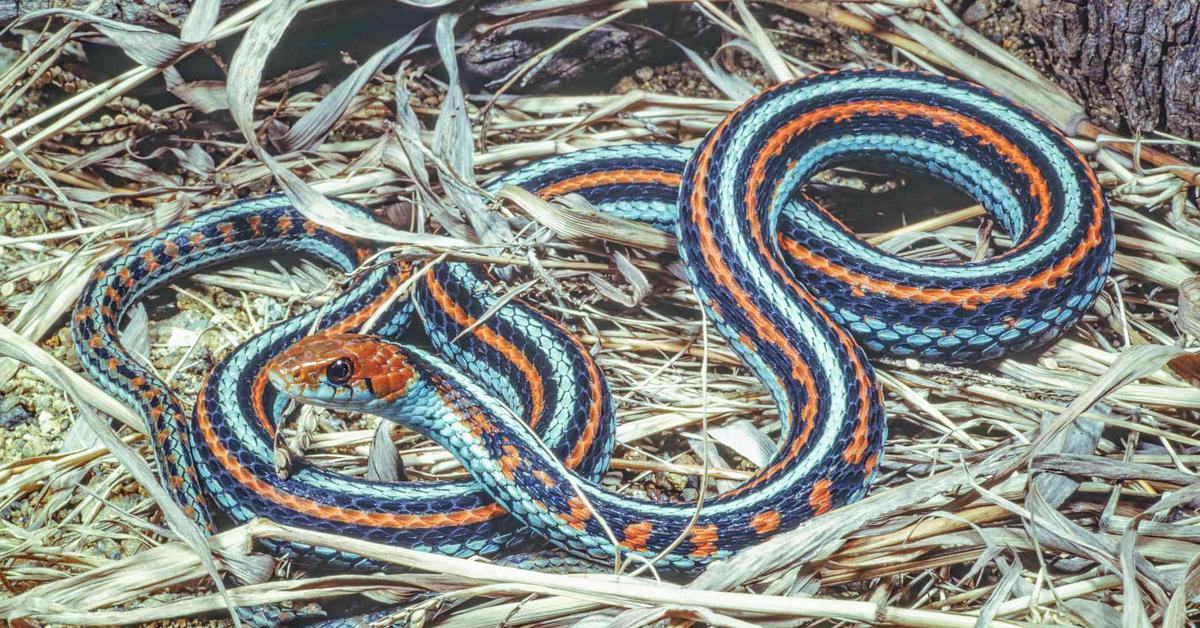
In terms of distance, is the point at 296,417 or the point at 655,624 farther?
the point at 296,417

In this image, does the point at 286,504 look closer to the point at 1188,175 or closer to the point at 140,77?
the point at 140,77

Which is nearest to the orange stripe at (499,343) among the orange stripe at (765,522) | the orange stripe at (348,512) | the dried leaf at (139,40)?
the orange stripe at (348,512)

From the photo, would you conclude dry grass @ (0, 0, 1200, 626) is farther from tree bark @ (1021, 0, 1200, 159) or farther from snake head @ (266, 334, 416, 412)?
snake head @ (266, 334, 416, 412)

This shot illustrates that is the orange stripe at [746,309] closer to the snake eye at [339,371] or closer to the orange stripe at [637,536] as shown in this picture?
the orange stripe at [637,536]

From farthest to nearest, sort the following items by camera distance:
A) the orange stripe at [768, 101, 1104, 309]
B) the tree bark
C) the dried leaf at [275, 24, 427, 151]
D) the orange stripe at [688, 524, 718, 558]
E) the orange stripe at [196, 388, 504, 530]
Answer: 1. the dried leaf at [275, 24, 427, 151]
2. the tree bark
3. the orange stripe at [768, 101, 1104, 309]
4. the orange stripe at [196, 388, 504, 530]
5. the orange stripe at [688, 524, 718, 558]

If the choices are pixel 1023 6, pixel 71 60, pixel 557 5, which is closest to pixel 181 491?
pixel 71 60

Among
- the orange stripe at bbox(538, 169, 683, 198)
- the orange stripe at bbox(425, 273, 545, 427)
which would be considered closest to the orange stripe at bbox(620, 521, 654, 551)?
the orange stripe at bbox(425, 273, 545, 427)

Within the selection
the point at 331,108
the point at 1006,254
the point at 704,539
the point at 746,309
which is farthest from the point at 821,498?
the point at 331,108
